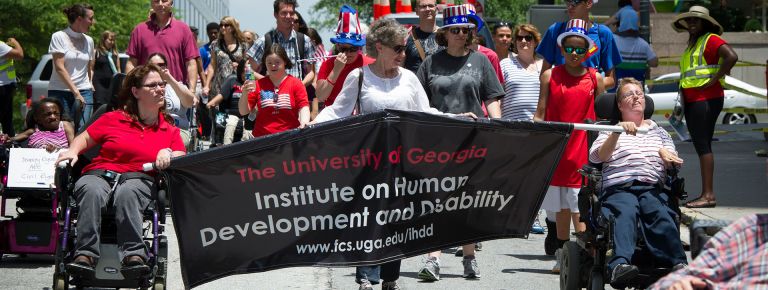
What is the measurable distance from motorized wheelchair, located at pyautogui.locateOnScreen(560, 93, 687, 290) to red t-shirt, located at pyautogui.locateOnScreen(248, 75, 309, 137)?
3.13 m

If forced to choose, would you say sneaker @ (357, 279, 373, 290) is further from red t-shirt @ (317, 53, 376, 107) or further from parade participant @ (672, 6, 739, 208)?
parade participant @ (672, 6, 739, 208)

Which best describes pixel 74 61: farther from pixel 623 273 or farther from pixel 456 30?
pixel 623 273

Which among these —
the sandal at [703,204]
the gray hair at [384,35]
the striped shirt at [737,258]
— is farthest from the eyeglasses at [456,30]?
the striped shirt at [737,258]

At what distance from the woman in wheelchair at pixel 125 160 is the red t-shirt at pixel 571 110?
283 centimetres

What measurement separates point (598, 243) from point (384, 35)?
1789 millimetres

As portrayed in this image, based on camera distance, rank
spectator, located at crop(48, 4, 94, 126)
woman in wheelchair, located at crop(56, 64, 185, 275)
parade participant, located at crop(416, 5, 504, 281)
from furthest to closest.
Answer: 1. spectator, located at crop(48, 4, 94, 126)
2. parade participant, located at crop(416, 5, 504, 281)
3. woman in wheelchair, located at crop(56, 64, 185, 275)

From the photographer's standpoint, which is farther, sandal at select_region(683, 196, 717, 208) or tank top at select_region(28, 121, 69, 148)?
sandal at select_region(683, 196, 717, 208)

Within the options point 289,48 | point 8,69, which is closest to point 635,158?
point 289,48

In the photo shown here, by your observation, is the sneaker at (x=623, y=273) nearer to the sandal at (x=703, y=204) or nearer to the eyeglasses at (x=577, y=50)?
the eyeglasses at (x=577, y=50)

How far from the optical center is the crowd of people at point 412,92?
7961 mm

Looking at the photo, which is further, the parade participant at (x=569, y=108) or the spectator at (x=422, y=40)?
the spectator at (x=422, y=40)

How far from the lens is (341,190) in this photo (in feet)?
24.4

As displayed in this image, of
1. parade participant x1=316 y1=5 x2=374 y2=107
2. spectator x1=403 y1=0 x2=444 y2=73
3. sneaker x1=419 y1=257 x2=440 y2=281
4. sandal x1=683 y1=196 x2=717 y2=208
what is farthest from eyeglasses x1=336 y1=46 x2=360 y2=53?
sandal x1=683 y1=196 x2=717 y2=208

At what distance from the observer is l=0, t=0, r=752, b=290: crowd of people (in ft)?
26.1
